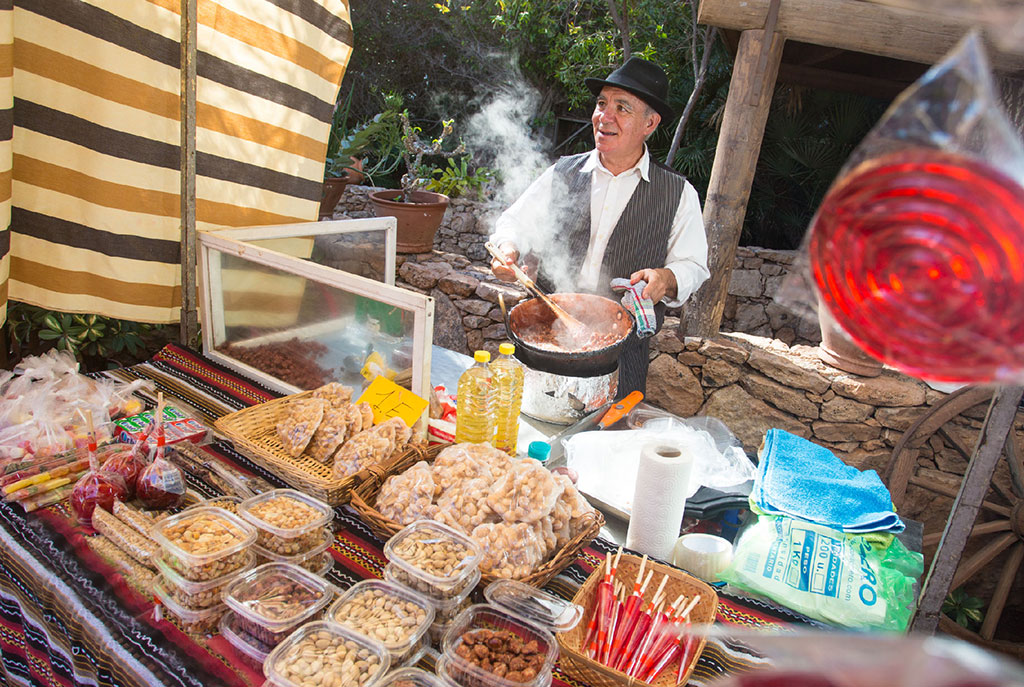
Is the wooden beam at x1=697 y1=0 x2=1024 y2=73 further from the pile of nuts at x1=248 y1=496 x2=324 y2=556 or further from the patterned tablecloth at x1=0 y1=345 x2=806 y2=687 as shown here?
the pile of nuts at x1=248 y1=496 x2=324 y2=556

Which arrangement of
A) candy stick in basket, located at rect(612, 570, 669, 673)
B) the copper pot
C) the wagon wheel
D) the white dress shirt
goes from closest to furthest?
candy stick in basket, located at rect(612, 570, 669, 673) → the copper pot → the white dress shirt → the wagon wheel

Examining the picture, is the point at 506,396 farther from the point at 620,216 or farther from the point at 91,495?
the point at 620,216

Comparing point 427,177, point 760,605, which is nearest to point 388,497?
point 760,605

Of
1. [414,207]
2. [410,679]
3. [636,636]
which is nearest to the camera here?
[410,679]

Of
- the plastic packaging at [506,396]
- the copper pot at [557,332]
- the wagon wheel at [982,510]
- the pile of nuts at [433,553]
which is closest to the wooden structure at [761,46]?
the wagon wheel at [982,510]

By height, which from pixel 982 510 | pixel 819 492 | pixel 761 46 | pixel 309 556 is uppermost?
pixel 761 46

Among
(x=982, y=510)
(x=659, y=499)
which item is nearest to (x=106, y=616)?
(x=659, y=499)

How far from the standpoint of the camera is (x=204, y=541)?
1.39 m

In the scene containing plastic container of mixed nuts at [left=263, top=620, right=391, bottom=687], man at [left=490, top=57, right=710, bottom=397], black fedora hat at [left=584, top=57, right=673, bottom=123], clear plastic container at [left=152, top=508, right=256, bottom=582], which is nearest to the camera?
plastic container of mixed nuts at [left=263, top=620, right=391, bottom=687]

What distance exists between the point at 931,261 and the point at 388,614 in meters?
1.18

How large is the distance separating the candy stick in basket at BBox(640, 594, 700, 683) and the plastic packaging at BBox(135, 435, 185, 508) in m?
1.28

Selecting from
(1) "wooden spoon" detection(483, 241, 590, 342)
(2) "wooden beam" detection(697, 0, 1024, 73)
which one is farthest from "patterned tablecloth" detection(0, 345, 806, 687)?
(2) "wooden beam" detection(697, 0, 1024, 73)

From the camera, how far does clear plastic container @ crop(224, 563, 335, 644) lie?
126cm

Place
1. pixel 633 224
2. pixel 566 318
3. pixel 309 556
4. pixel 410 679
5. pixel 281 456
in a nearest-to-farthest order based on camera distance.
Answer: pixel 410 679
pixel 309 556
pixel 281 456
pixel 566 318
pixel 633 224
